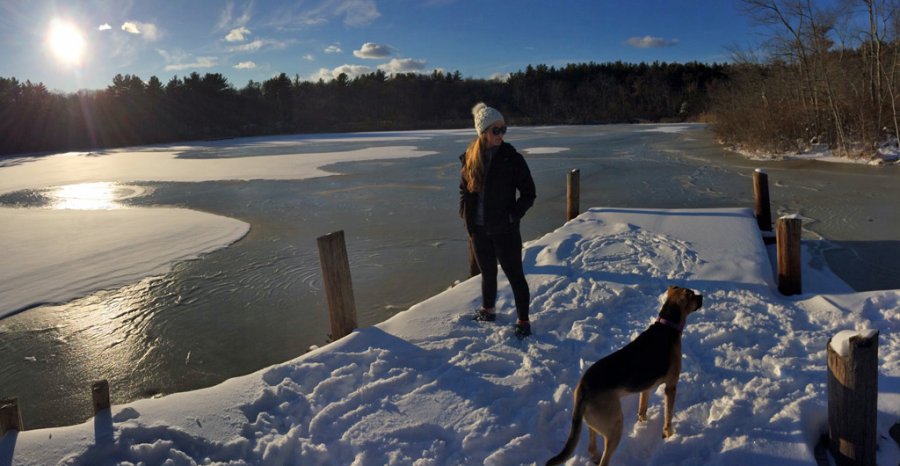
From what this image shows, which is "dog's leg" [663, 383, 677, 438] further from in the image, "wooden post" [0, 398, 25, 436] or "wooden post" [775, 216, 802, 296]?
"wooden post" [0, 398, 25, 436]

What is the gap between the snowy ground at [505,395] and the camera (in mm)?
2820

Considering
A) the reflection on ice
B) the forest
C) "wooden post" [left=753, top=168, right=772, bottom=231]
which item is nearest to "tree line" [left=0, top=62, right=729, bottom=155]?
the forest

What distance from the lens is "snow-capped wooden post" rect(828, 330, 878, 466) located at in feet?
8.33

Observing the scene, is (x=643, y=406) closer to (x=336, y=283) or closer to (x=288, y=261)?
(x=336, y=283)

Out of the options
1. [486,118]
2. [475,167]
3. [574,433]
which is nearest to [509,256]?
[475,167]

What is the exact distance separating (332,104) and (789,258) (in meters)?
63.4

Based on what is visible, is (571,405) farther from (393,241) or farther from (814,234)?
(814,234)

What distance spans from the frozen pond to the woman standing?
6.38ft

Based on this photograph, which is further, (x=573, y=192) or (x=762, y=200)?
(x=573, y=192)

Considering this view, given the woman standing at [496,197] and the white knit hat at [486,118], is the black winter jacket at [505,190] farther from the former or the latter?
the white knit hat at [486,118]

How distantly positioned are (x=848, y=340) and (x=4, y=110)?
53.5m

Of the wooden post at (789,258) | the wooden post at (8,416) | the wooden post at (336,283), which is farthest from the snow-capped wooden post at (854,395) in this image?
the wooden post at (8,416)

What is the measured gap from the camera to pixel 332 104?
6412cm

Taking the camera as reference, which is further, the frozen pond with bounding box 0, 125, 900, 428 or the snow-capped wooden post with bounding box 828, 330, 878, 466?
the frozen pond with bounding box 0, 125, 900, 428
